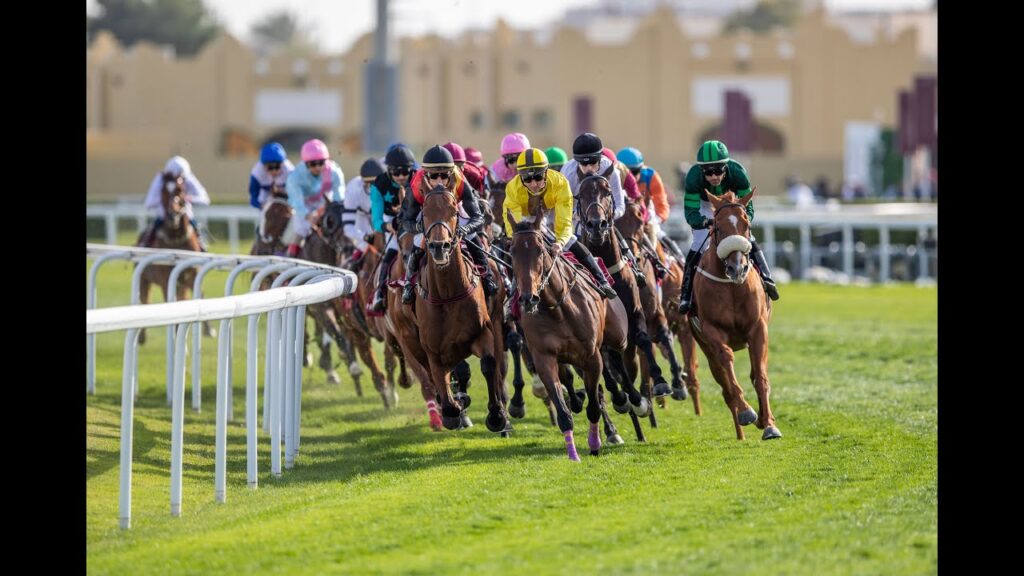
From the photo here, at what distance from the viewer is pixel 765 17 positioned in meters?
104

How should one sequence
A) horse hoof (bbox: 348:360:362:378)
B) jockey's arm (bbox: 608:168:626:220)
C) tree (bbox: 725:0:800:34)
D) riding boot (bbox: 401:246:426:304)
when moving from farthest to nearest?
tree (bbox: 725:0:800:34)
horse hoof (bbox: 348:360:362:378)
jockey's arm (bbox: 608:168:626:220)
riding boot (bbox: 401:246:426:304)

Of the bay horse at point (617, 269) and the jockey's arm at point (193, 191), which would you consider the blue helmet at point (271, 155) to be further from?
the bay horse at point (617, 269)

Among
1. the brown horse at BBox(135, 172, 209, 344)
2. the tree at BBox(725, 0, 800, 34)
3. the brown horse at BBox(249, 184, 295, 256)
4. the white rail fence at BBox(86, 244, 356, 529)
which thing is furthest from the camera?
the tree at BBox(725, 0, 800, 34)

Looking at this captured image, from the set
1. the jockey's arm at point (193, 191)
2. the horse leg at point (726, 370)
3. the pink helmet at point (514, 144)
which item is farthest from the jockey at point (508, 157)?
the jockey's arm at point (193, 191)

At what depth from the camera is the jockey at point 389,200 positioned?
10.9 m

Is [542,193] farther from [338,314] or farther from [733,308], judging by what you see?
[338,314]

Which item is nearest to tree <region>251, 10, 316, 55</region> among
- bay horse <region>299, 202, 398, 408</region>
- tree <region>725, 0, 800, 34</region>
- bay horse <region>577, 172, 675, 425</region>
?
tree <region>725, 0, 800, 34</region>

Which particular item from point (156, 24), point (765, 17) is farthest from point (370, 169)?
point (765, 17)

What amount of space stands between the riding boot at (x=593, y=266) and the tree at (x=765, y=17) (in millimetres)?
92677

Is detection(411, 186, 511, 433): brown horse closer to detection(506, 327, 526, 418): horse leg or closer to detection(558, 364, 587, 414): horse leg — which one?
detection(506, 327, 526, 418): horse leg

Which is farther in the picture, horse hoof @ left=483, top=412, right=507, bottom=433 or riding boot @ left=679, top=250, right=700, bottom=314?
riding boot @ left=679, top=250, right=700, bottom=314

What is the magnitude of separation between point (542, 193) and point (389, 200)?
1.73m

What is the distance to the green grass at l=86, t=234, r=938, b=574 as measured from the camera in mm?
6754

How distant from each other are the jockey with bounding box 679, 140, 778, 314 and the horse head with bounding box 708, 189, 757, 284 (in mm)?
286
